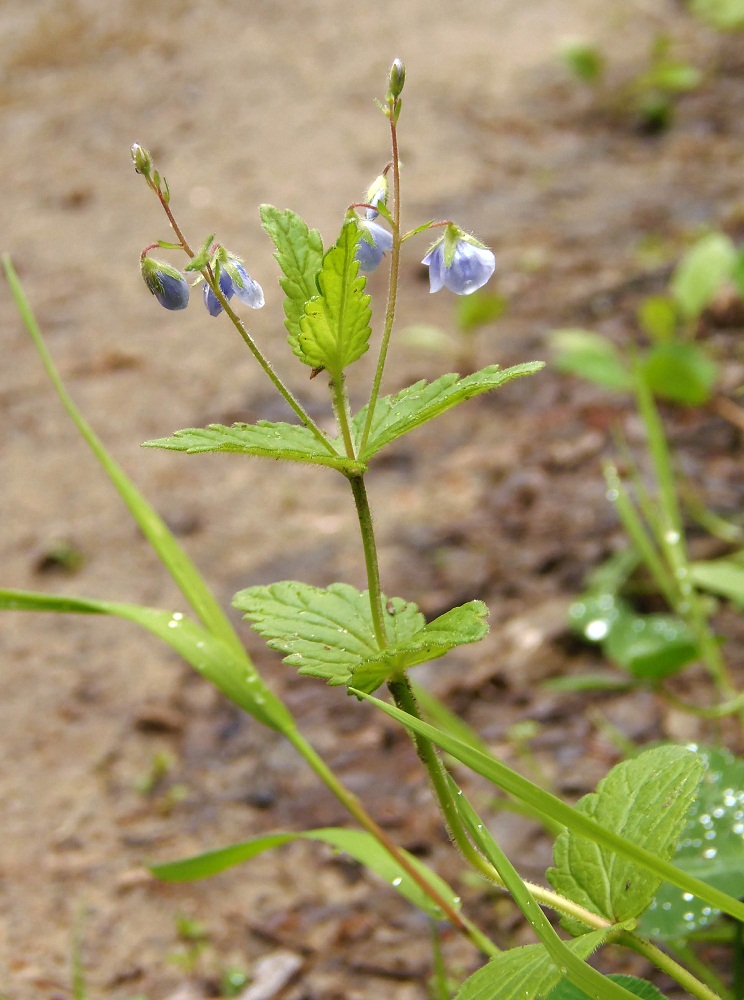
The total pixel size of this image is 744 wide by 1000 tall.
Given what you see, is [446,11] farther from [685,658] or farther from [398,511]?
[685,658]

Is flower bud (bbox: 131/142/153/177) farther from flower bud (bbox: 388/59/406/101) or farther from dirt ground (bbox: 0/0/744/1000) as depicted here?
dirt ground (bbox: 0/0/744/1000)

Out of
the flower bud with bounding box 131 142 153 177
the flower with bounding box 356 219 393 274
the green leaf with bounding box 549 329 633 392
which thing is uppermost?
the green leaf with bounding box 549 329 633 392

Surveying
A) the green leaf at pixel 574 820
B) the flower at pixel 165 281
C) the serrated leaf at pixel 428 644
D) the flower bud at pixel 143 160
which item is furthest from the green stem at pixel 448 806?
the flower bud at pixel 143 160

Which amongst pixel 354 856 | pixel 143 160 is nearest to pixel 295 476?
pixel 354 856

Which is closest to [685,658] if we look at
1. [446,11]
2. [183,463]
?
[183,463]

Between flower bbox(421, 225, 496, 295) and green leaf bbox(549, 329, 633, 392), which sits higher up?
green leaf bbox(549, 329, 633, 392)

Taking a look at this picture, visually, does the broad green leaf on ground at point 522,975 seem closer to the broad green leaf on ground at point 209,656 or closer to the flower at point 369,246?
the broad green leaf on ground at point 209,656

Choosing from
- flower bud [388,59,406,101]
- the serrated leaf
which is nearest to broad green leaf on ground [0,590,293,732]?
the serrated leaf
